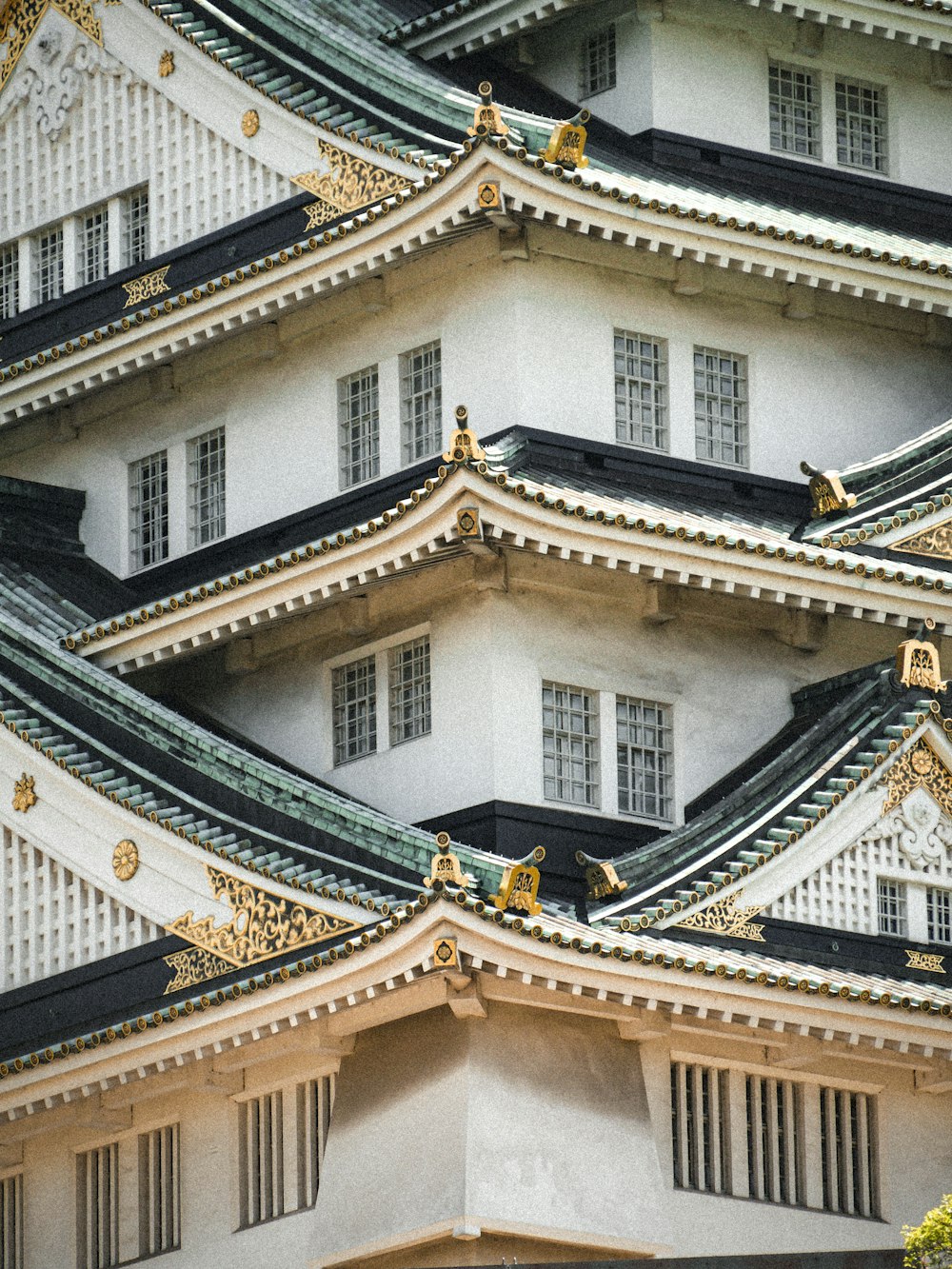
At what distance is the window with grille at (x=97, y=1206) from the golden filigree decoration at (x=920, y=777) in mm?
7885

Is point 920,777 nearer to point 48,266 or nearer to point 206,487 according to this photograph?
point 206,487

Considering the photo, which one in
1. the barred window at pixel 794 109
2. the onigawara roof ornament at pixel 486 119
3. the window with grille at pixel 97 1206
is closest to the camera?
the window with grille at pixel 97 1206

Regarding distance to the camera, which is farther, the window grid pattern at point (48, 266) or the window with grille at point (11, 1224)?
the window grid pattern at point (48, 266)

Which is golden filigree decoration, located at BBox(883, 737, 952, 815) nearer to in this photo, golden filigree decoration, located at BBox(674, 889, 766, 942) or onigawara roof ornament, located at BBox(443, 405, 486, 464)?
golden filigree decoration, located at BBox(674, 889, 766, 942)

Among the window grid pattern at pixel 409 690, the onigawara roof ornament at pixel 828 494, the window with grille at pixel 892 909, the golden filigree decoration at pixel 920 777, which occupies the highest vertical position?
the onigawara roof ornament at pixel 828 494

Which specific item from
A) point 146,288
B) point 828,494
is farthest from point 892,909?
point 146,288

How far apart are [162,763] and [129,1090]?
121 inches

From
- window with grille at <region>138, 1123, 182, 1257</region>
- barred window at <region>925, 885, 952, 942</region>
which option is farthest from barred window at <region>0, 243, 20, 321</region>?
barred window at <region>925, 885, 952, 942</region>

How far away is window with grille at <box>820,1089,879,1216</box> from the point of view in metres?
33.3

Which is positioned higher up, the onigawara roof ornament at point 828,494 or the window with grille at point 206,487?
the window with grille at point 206,487

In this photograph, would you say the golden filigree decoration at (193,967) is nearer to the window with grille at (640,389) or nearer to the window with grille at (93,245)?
the window with grille at (640,389)

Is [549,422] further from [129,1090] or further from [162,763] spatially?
[129,1090]

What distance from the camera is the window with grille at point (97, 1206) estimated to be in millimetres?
34281

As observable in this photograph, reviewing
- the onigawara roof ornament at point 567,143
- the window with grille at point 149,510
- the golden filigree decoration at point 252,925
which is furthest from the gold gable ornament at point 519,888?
the window with grille at point 149,510
